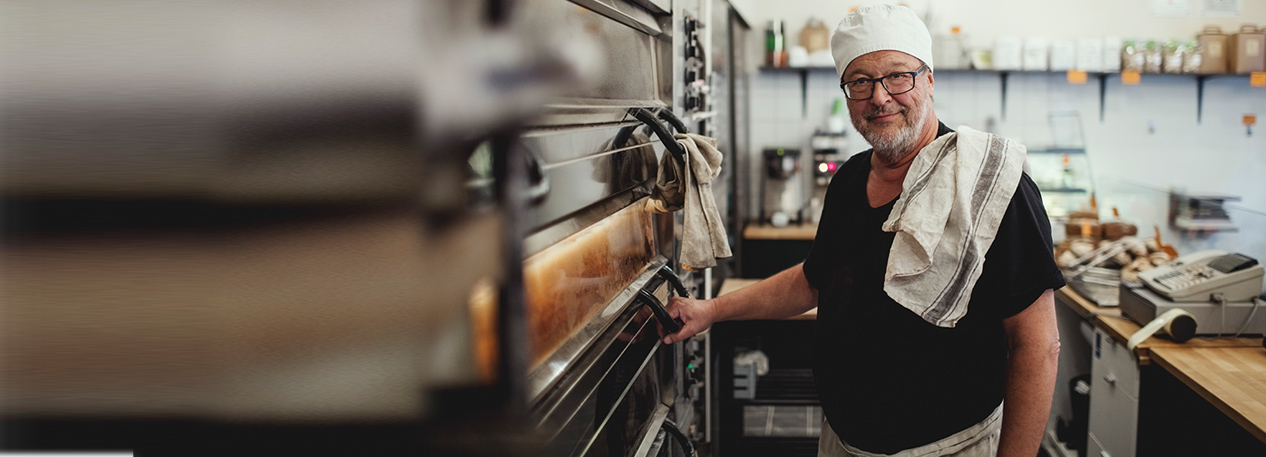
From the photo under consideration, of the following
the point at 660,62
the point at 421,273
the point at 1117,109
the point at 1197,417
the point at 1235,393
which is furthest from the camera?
the point at 1117,109

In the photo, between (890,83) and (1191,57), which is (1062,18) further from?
(890,83)

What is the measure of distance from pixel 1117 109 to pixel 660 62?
494 cm

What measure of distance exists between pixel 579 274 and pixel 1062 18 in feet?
17.7

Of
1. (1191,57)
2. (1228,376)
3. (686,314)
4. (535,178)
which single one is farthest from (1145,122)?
(535,178)

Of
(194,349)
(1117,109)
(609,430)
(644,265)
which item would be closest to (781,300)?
(644,265)

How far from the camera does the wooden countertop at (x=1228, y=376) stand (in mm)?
1993

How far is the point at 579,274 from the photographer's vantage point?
3.75 feet

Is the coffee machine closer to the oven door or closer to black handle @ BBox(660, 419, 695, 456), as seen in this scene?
the oven door

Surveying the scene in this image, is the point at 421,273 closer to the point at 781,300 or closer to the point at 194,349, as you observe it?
the point at 194,349

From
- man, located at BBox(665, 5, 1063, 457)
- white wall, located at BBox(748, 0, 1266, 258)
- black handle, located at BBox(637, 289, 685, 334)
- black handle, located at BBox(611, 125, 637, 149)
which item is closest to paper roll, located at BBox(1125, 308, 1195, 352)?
man, located at BBox(665, 5, 1063, 457)

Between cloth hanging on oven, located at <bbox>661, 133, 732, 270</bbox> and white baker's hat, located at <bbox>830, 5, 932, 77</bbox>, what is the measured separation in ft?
1.19

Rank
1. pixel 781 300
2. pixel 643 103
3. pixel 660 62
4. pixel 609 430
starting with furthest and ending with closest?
pixel 781 300 < pixel 660 62 < pixel 643 103 < pixel 609 430

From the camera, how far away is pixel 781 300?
1.94 metres

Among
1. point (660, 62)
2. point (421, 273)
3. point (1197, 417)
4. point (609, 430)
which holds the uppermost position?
point (660, 62)
